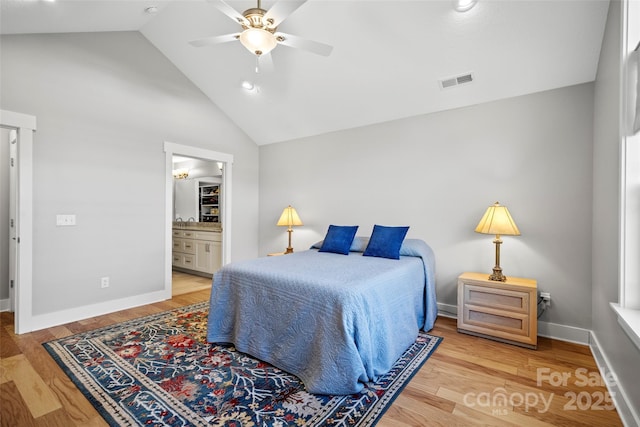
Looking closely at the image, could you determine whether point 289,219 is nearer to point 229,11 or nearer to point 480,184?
point 480,184

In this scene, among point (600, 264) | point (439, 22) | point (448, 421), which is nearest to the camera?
point (448, 421)

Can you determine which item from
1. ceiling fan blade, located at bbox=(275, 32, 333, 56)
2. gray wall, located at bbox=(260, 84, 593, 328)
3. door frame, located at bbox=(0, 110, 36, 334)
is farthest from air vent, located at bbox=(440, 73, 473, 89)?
door frame, located at bbox=(0, 110, 36, 334)

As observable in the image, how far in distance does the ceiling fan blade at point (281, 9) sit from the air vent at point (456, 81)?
70.9 inches

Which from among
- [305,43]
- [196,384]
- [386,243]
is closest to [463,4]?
[305,43]

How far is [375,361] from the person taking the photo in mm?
2008

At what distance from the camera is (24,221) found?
9.13 ft

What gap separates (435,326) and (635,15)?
8.86ft

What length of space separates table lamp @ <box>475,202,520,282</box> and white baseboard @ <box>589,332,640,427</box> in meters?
0.79

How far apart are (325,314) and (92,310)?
288 centimetres

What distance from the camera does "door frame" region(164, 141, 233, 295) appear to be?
12.8ft

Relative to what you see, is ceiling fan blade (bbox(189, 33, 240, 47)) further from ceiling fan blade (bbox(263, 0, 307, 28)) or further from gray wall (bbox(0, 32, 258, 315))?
gray wall (bbox(0, 32, 258, 315))

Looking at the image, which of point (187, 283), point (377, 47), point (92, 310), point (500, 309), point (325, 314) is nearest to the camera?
point (325, 314)

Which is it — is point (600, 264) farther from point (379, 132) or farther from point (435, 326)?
point (379, 132)

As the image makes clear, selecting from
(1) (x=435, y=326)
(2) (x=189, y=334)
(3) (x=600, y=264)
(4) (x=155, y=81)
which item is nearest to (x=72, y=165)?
(4) (x=155, y=81)
